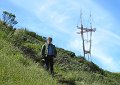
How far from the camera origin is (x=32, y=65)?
63.4ft

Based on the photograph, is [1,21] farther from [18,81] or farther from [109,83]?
[18,81]

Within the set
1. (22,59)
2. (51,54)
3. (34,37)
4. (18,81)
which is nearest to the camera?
(18,81)

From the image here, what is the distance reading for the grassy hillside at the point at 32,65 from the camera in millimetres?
14486

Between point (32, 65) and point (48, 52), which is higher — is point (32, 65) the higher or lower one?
the lower one

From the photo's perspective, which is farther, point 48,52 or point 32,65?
point 48,52

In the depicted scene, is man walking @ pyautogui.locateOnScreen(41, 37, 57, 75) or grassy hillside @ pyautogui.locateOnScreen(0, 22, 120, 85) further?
man walking @ pyautogui.locateOnScreen(41, 37, 57, 75)

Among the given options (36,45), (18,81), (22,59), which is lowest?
(18,81)

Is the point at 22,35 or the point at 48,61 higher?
the point at 22,35

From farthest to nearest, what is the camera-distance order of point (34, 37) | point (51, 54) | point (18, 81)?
point (34, 37) → point (51, 54) → point (18, 81)

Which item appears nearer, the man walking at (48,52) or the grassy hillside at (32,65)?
the grassy hillside at (32,65)

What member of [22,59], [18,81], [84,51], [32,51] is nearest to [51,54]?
[22,59]

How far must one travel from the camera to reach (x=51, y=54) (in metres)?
21.9

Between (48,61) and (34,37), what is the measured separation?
10.7 metres

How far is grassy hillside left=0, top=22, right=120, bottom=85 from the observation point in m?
14.5
